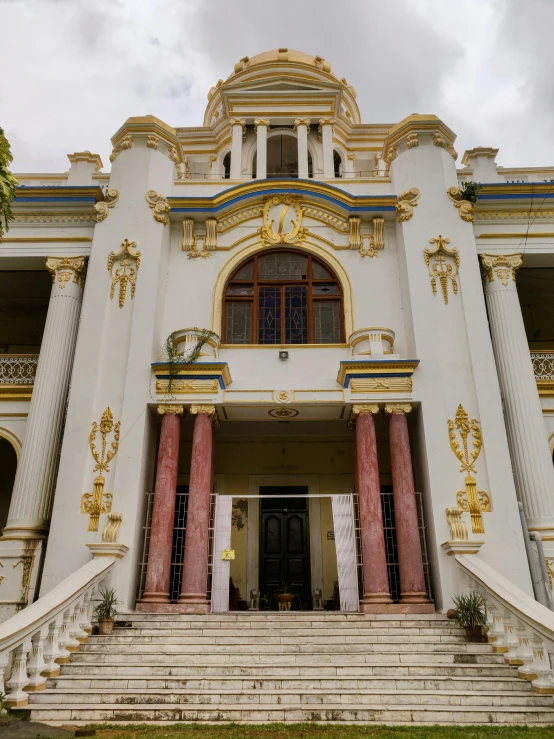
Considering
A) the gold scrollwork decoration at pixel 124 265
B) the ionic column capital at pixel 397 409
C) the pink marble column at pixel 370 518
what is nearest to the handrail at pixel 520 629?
the pink marble column at pixel 370 518

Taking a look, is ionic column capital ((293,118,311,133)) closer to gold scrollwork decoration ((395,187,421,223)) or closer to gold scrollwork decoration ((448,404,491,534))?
gold scrollwork decoration ((395,187,421,223))

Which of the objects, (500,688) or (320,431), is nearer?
(500,688)

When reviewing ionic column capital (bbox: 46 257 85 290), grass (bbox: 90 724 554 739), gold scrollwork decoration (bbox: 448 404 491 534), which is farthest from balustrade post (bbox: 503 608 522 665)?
ionic column capital (bbox: 46 257 85 290)

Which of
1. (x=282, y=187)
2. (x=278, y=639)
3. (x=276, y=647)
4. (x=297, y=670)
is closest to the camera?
(x=297, y=670)

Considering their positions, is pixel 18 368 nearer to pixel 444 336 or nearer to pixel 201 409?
pixel 201 409

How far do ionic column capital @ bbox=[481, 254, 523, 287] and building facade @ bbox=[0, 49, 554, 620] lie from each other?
0.11 ft

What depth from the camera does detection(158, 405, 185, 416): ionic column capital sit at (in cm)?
1203

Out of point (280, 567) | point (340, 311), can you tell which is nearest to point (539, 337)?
point (340, 311)

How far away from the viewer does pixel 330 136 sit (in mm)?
17828

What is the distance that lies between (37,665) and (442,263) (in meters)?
10.7

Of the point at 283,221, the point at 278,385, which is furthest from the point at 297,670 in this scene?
the point at 283,221

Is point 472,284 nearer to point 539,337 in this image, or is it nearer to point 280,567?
point 539,337

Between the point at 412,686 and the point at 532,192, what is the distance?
11613 mm

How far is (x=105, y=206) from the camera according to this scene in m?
13.8
